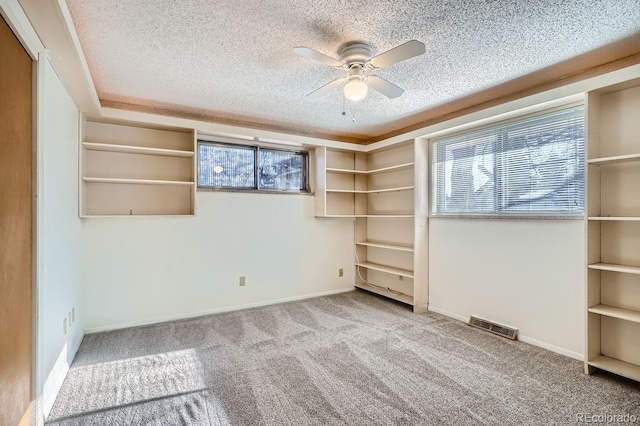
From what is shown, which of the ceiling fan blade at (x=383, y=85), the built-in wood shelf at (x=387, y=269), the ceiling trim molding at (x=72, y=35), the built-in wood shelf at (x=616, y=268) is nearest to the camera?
the ceiling trim molding at (x=72, y=35)

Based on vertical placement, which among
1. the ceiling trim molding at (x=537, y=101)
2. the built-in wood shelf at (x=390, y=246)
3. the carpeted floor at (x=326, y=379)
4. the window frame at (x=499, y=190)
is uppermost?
the ceiling trim molding at (x=537, y=101)

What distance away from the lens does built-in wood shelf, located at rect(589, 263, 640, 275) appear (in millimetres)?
2090

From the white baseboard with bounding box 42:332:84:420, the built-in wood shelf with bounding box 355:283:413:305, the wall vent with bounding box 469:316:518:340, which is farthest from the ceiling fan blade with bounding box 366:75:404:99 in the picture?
the white baseboard with bounding box 42:332:84:420

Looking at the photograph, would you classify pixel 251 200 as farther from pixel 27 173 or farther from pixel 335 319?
pixel 27 173

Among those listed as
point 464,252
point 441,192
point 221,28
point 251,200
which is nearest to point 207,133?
point 251,200

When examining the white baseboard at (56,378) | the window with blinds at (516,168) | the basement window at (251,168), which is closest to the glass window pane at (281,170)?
the basement window at (251,168)

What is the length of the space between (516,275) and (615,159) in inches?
52.4

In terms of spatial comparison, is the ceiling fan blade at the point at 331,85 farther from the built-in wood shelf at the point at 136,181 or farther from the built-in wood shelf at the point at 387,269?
the built-in wood shelf at the point at 387,269

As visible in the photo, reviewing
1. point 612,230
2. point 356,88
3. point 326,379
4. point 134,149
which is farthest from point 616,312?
point 134,149

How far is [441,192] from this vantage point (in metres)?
3.82

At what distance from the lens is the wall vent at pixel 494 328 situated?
3.01 metres

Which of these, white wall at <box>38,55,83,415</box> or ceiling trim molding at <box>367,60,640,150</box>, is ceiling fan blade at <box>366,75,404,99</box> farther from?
white wall at <box>38,55,83,415</box>

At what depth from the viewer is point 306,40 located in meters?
2.09

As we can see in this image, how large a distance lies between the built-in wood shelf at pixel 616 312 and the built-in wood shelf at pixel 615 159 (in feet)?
3.64
